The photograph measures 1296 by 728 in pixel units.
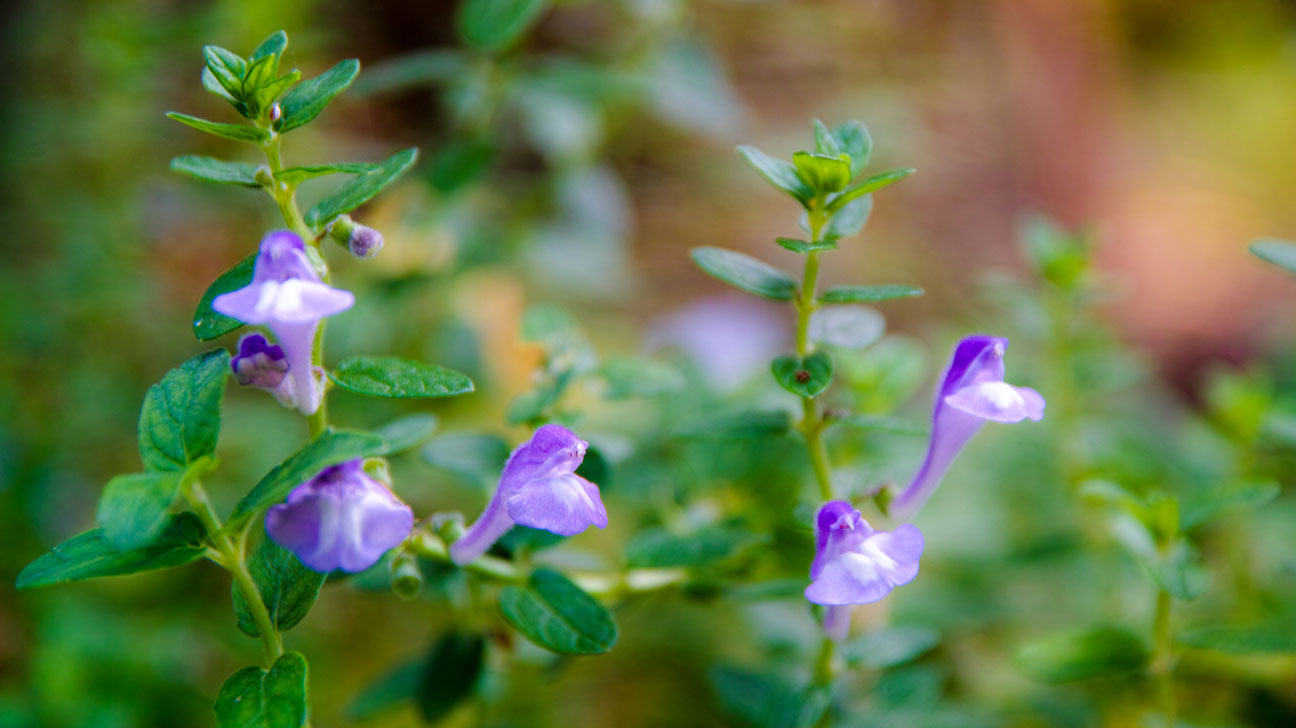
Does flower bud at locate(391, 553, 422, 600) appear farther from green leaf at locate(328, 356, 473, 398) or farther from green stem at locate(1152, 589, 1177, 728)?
green stem at locate(1152, 589, 1177, 728)

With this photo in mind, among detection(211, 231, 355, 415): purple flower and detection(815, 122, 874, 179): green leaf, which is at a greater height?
detection(815, 122, 874, 179): green leaf

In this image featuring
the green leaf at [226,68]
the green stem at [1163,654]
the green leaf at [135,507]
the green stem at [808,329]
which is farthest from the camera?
the green stem at [1163,654]

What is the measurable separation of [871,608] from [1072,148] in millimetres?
2709

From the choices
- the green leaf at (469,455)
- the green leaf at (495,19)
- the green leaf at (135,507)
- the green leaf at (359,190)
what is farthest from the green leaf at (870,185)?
the green leaf at (495,19)

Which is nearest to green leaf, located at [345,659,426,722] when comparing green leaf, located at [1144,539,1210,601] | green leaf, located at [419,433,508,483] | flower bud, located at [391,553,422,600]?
green leaf, located at [419,433,508,483]

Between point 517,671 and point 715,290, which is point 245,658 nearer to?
point 517,671

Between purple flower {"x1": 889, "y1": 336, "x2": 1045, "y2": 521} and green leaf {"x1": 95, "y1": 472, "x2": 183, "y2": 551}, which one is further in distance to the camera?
purple flower {"x1": 889, "y1": 336, "x2": 1045, "y2": 521}

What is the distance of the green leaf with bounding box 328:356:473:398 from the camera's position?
2.40 ft

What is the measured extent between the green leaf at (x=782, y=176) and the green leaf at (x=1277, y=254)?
0.46 metres

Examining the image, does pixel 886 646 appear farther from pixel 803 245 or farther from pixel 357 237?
pixel 357 237

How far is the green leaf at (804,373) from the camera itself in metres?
0.83

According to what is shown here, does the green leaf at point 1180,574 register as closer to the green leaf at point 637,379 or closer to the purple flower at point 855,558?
the purple flower at point 855,558

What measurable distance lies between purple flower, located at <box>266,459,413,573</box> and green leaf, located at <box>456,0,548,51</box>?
82 centimetres

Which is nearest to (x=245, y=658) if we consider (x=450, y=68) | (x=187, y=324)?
(x=187, y=324)
